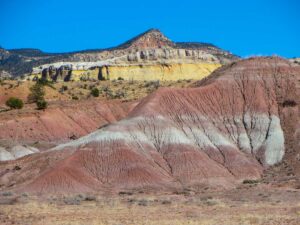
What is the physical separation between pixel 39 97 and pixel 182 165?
172 ft

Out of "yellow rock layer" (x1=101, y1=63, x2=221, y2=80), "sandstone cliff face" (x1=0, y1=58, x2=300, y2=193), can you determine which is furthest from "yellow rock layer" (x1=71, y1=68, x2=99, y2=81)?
"sandstone cliff face" (x1=0, y1=58, x2=300, y2=193)

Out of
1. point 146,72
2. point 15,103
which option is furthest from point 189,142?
point 146,72

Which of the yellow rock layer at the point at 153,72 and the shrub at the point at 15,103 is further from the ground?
the yellow rock layer at the point at 153,72

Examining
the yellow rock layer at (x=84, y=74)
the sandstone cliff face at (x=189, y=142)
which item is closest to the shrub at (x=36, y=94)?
the sandstone cliff face at (x=189, y=142)

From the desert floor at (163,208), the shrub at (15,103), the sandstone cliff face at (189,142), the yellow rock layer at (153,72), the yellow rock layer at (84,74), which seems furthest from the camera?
the yellow rock layer at (84,74)

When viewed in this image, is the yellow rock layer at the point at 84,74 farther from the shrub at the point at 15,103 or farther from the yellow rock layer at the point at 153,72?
the shrub at the point at 15,103

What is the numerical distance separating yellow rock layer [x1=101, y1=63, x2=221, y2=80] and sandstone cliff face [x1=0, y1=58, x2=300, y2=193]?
320ft

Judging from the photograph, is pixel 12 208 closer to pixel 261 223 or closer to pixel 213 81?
pixel 261 223

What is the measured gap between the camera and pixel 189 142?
234 ft

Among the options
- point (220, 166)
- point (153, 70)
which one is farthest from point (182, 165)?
point (153, 70)

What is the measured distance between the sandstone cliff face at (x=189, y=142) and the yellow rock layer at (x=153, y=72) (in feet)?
320

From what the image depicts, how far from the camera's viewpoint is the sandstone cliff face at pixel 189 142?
212ft

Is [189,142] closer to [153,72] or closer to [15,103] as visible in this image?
[15,103]

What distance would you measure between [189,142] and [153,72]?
11620 centimetres
